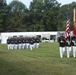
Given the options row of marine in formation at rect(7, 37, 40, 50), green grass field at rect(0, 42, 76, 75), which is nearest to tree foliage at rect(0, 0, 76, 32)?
row of marine in formation at rect(7, 37, 40, 50)

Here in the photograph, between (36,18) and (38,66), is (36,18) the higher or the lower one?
the higher one

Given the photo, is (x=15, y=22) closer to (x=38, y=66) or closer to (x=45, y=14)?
(x=45, y=14)

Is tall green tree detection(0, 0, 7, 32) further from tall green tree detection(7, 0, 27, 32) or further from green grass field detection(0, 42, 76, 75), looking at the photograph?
green grass field detection(0, 42, 76, 75)

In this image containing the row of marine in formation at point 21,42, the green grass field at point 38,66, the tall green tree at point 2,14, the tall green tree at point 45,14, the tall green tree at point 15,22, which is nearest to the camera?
the green grass field at point 38,66

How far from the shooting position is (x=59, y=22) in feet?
341

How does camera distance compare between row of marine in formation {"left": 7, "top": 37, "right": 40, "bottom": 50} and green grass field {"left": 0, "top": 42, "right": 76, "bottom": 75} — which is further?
row of marine in formation {"left": 7, "top": 37, "right": 40, "bottom": 50}

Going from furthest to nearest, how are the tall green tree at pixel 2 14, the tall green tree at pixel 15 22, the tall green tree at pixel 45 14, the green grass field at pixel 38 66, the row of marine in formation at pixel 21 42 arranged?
the tall green tree at pixel 45 14
the tall green tree at pixel 15 22
the tall green tree at pixel 2 14
the row of marine in formation at pixel 21 42
the green grass field at pixel 38 66

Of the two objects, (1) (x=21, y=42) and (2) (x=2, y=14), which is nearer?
(1) (x=21, y=42)

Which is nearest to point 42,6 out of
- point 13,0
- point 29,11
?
point 29,11

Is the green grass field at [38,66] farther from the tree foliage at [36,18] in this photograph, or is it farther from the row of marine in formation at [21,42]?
the tree foliage at [36,18]

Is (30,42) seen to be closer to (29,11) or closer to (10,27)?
(10,27)

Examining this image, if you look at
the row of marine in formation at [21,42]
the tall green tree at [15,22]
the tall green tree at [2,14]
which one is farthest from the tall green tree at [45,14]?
the row of marine in formation at [21,42]

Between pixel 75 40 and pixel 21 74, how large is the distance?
1072cm

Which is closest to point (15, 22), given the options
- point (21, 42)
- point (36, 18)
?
point (36, 18)
